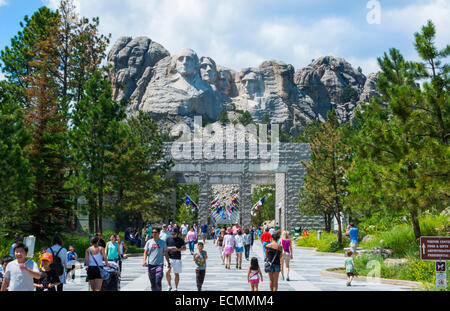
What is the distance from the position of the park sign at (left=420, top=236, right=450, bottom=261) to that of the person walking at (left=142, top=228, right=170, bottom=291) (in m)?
5.86

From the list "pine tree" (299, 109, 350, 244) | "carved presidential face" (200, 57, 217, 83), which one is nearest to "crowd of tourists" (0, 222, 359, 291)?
"pine tree" (299, 109, 350, 244)

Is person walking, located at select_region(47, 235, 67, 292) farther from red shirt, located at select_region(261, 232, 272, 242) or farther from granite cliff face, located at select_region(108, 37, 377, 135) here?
granite cliff face, located at select_region(108, 37, 377, 135)

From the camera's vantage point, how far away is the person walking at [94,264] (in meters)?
10.8

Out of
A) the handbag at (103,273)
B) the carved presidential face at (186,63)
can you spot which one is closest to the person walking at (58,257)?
the handbag at (103,273)

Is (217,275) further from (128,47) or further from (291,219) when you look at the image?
(128,47)

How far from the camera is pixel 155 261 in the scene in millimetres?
12117

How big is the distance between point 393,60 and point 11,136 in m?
15.9

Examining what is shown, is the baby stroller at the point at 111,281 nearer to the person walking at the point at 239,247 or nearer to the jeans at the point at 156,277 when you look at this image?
the jeans at the point at 156,277

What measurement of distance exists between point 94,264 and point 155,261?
5.56ft

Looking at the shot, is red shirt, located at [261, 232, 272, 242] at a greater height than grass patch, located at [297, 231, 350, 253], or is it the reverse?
red shirt, located at [261, 232, 272, 242]

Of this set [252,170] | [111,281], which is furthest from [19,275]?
[252,170]

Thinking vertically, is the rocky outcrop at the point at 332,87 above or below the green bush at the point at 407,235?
above

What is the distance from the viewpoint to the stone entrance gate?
46.7 meters
